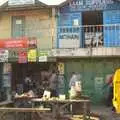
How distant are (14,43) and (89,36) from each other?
3.81m

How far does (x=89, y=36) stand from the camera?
23.9 m

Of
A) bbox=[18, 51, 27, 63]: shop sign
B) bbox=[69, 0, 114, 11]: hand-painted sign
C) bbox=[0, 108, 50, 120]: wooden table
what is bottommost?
bbox=[0, 108, 50, 120]: wooden table

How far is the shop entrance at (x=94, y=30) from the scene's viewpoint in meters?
23.7

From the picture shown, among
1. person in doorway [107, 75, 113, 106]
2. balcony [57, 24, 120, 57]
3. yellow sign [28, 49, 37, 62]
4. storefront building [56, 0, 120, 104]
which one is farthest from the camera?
storefront building [56, 0, 120, 104]

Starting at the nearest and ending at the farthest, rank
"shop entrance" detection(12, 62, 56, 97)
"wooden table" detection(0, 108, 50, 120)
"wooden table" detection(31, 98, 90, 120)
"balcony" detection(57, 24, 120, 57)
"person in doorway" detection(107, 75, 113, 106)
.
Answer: "wooden table" detection(0, 108, 50, 120) → "wooden table" detection(31, 98, 90, 120) → "balcony" detection(57, 24, 120, 57) → "person in doorway" detection(107, 75, 113, 106) → "shop entrance" detection(12, 62, 56, 97)

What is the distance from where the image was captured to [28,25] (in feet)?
83.5

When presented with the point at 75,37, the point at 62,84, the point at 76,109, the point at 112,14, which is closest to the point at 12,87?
the point at 62,84

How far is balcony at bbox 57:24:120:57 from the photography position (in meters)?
22.6

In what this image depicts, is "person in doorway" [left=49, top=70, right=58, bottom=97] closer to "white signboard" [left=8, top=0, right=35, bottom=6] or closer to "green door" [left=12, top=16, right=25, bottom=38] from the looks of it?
"green door" [left=12, top=16, right=25, bottom=38]

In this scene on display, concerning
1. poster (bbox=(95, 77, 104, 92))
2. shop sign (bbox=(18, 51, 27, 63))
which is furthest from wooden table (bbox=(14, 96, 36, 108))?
poster (bbox=(95, 77, 104, 92))

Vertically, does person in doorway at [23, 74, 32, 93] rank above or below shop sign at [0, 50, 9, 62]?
below

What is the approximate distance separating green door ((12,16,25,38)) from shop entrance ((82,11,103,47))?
3296 mm

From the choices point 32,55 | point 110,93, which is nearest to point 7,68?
point 32,55

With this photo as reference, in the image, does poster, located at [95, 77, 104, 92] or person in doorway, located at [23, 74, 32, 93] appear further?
person in doorway, located at [23, 74, 32, 93]
